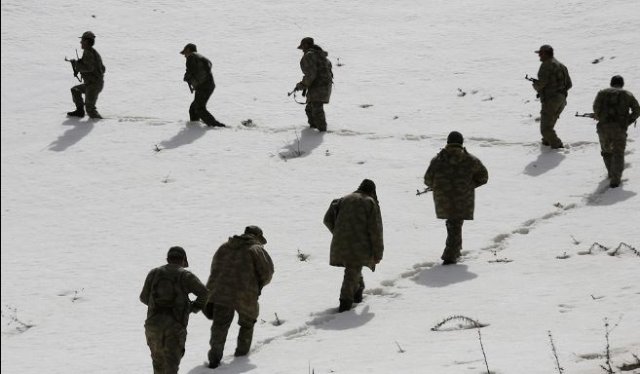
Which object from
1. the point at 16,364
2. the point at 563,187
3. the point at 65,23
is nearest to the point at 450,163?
the point at 563,187

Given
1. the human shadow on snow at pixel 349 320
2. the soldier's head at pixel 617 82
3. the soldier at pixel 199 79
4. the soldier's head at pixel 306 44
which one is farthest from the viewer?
the soldier at pixel 199 79

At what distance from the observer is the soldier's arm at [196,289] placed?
9.04 meters

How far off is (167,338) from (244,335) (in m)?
1.08

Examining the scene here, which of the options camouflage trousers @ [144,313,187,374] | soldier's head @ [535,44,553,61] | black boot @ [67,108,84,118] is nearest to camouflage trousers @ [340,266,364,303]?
camouflage trousers @ [144,313,187,374]

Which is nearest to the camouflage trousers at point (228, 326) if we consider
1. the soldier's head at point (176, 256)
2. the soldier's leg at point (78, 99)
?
the soldier's head at point (176, 256)

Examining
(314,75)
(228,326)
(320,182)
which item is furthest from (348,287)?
(314,75)

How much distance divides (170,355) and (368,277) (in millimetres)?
3542

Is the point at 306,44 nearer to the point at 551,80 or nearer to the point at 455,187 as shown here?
the point at 551,80

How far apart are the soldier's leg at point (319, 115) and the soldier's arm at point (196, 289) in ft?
30.8

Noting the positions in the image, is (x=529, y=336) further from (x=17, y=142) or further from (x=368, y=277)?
(x=17, y=142)

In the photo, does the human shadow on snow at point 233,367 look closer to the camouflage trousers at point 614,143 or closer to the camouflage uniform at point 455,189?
the camouflage uniform at point 455,189

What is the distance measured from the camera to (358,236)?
11.0 metres

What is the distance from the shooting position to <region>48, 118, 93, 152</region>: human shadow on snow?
18.2 m

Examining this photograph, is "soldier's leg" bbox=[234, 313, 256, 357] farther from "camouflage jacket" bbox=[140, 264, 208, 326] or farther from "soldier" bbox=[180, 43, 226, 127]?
"soldier" bbox=[180, 43, 226, 127]
